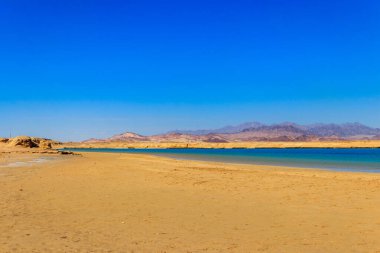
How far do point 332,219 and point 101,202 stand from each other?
6.88 m

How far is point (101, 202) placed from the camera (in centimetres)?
1229

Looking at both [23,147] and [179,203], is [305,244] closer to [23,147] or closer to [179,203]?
[179,203]

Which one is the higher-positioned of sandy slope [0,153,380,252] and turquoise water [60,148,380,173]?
turquoise water [60,148,380,173]

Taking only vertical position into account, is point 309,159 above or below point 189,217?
above

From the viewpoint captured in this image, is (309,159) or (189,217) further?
(309,159)

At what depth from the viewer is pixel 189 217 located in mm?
10086

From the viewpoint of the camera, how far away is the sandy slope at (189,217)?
7445mm

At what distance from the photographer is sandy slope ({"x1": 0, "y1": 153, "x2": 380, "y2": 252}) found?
24.4ft

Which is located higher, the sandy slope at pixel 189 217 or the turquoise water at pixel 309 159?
the turquoise water at pixel 309 159

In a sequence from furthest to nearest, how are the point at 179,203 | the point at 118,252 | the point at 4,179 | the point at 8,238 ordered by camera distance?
the point at 4,179 < the point at 179,203 < the point at 8,238 < the point at 118,252

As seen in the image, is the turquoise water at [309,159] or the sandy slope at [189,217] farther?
the turquoise water at [309,159]

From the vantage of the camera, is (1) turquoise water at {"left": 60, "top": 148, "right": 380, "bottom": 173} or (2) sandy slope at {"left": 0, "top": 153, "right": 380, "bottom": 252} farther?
(1) turquoise water at {"left": 60, "top": 148, "right": 380, "bottom": 173}

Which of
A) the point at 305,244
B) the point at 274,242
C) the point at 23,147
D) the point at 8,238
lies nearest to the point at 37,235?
the point at 8,238

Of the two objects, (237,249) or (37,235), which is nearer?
(237,249)
